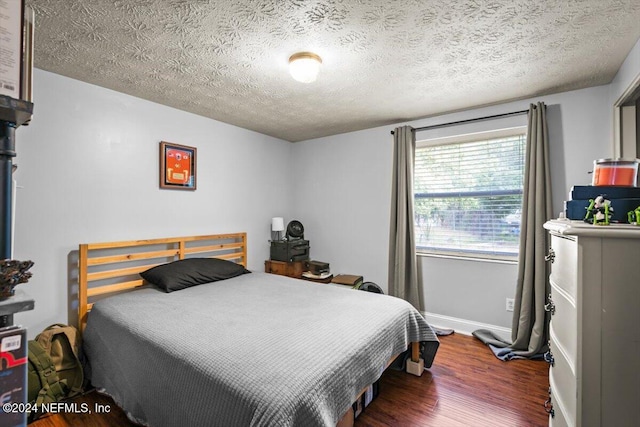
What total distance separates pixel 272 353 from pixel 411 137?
2.77 metres

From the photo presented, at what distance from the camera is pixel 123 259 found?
260cm

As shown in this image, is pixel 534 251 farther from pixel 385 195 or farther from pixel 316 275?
pixel 316 275

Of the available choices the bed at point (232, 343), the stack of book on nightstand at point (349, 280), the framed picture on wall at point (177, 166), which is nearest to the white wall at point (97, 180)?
the framed picture on wall at point (177, 166)

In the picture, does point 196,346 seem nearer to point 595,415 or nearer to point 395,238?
point 595,415

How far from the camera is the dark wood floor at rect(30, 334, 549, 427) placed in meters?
1.85

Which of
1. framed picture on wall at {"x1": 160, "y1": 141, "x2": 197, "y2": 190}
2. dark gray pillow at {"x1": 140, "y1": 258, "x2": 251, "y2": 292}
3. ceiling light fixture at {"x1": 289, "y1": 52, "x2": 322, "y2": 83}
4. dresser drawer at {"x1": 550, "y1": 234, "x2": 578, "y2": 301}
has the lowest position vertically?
dark gray pillow at {"x1": 140, "y1": 258, "x2": 251, "y2": 292}

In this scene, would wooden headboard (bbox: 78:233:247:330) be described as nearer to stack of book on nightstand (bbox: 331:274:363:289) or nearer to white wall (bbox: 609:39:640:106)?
stack of book on nightstand (bbox: 331:274:363:289)

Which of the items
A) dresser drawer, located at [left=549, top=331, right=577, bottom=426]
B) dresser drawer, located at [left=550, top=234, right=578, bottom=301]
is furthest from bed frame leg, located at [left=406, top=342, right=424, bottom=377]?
dresser drawer, located at [left=550, top=234, right=578, bottom=301]

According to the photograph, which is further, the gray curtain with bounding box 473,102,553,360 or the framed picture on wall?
the framed picture on wall

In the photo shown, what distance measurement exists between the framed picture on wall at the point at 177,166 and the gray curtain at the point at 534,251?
3305 mm

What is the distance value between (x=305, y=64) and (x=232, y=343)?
1.76 metres

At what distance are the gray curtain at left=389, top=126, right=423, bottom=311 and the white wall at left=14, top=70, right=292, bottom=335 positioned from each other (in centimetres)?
197

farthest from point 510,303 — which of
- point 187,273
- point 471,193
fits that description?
point 187,273

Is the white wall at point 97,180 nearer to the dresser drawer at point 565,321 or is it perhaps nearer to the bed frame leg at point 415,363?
the bed frame leg at point 415,363
